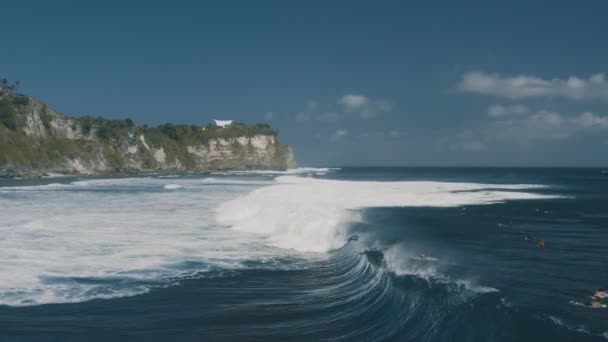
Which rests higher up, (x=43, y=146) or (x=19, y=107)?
(x=19, y=107)

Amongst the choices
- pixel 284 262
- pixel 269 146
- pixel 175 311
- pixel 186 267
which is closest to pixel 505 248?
pixel 284 262

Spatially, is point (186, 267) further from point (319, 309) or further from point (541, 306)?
point (541, 306)

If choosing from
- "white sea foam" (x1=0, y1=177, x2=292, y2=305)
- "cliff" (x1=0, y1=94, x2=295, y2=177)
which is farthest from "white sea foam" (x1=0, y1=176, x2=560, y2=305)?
"cliff" (x1=0, y1=94, x2=295, y2=177)

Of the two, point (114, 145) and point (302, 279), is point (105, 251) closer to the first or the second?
point (302, 279)

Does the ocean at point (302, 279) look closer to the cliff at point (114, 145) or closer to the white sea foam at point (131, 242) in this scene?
the white sea foam at point (131, 242)

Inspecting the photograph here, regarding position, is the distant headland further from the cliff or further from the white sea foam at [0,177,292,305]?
the white sea foam at [0,177,292,305]

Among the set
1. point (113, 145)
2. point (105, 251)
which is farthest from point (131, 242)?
point (113, 145)
